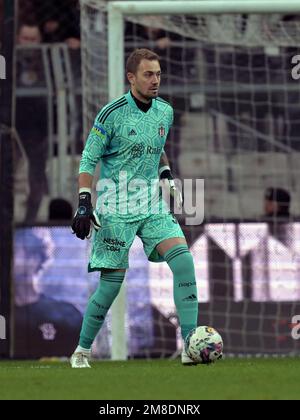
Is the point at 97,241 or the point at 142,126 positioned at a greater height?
the point at 142,126

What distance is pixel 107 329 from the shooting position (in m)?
11.0

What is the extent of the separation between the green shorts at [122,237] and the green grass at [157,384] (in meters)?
0.84

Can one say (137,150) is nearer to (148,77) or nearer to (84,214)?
(148,77)

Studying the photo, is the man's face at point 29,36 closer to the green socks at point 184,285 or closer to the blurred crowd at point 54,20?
the blurred crowd at point 54,20

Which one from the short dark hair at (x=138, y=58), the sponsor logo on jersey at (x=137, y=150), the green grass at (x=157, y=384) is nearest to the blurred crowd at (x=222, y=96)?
the short dark hair at (x=138, y=58)

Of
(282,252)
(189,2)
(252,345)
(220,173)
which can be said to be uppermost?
(189,2)

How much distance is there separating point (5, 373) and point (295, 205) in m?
4.95

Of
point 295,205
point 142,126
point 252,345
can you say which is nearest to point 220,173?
point 295,205

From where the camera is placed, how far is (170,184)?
831 cm

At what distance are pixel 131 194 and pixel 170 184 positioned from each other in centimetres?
34

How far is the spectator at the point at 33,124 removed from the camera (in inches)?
473

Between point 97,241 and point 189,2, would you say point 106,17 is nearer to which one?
point 189,2

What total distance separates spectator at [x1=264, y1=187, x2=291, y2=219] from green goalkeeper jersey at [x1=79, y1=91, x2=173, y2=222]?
10.9 feet
